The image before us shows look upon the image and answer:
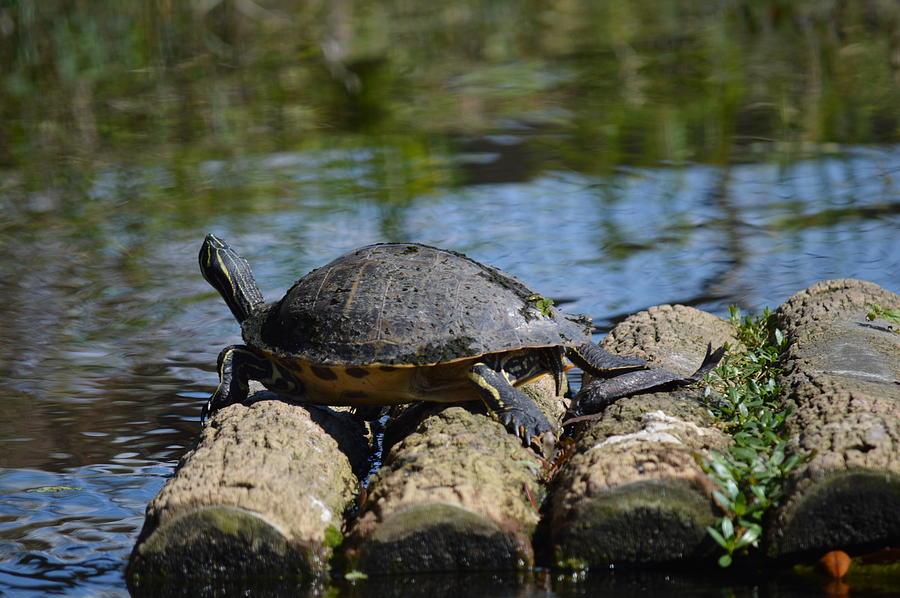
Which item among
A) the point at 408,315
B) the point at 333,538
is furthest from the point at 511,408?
the point at 333,538

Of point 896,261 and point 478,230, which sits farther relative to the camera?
point 478,230

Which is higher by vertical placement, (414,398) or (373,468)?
(414,398)

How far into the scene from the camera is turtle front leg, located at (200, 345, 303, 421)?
4.40m

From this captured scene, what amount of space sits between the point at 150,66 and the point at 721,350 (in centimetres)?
1348

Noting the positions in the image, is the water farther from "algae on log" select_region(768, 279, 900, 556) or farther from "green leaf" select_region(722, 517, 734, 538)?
"algae on log" select_region(768, 279, 900, 556)

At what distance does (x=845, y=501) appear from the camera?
3.03 m

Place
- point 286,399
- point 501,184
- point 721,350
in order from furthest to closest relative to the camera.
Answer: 1. point 501,184
2. point 286,399
3. point 721,350

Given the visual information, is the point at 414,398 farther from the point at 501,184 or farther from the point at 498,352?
the point at 501,184

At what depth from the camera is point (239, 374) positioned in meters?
4.44

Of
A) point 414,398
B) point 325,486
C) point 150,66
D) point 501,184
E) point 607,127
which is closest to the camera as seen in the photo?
point 325,486

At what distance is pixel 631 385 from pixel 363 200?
19.4ft

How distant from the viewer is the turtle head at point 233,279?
511 centimetres

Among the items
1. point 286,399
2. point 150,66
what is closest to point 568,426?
point 286,399

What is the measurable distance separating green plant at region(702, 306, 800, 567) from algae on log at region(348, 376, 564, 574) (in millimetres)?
583
